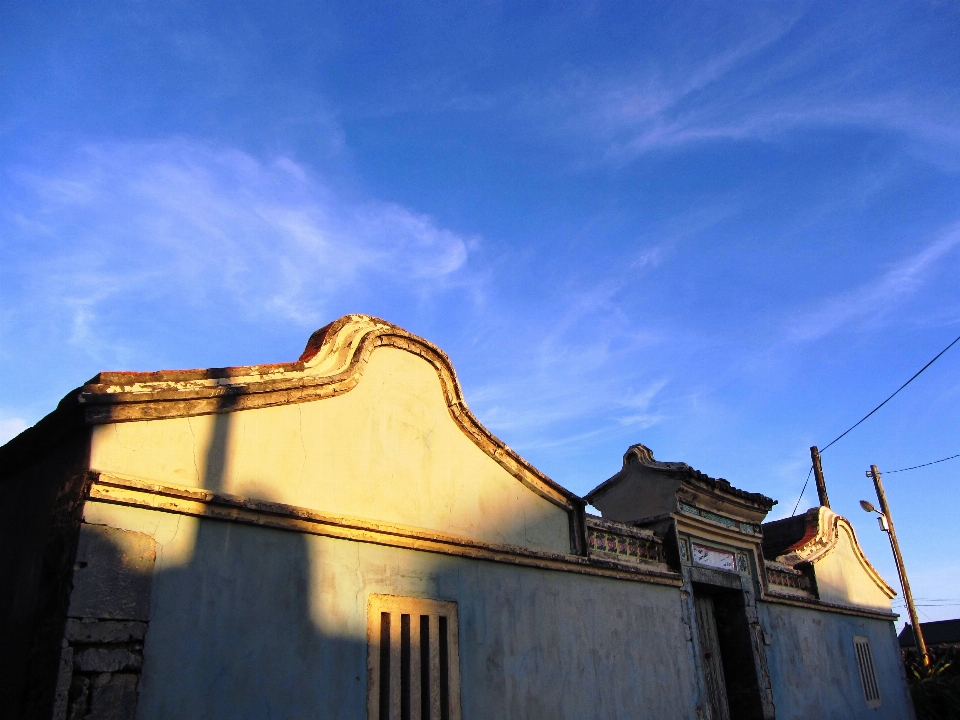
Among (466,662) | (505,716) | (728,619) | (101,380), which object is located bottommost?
(505,716)

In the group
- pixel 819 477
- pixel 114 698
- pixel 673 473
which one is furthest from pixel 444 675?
pixel 819 477

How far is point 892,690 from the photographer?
13.4 m

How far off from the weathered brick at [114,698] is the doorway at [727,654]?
7.06m

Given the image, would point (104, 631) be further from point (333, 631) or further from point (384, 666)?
point (384, 666)

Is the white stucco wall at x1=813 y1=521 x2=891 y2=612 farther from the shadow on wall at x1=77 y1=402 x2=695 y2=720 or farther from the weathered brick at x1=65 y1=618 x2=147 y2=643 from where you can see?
the weathered brick at x1=65 y1=618 x2=147 y2=643

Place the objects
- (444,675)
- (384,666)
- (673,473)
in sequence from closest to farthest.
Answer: (384,666), (444,675), (673,473)

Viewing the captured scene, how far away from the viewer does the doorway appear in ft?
31.1

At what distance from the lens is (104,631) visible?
4.19 meters

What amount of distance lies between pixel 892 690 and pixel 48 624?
560 inches

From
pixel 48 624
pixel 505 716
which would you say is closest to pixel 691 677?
pixel 505 716

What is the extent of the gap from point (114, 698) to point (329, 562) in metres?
1.66

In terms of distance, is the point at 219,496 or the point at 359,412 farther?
the point at 359,412

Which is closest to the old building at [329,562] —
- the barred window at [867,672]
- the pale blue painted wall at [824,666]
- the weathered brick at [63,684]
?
the weathered brick at [63,684]

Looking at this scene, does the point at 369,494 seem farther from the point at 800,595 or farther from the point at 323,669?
the point at 800,595
